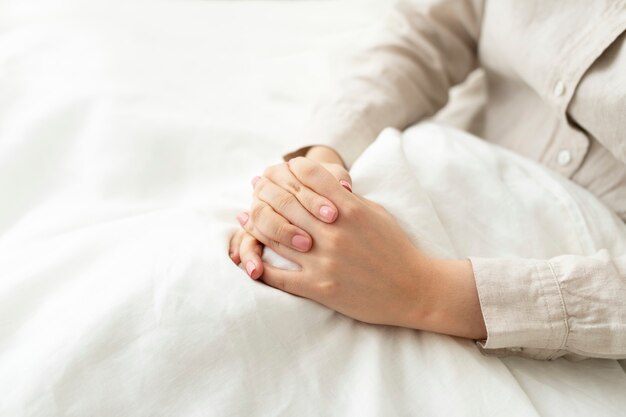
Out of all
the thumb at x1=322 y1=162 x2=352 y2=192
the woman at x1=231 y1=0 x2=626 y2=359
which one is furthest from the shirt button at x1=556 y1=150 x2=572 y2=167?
the thumb at x1=322 y1=162 x2=352 y2=192

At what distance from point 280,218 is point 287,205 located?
2 cm

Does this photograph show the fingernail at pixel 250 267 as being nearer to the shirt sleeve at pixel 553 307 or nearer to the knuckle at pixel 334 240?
the knuckle at pixel 334 240

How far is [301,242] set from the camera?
23.8 inches

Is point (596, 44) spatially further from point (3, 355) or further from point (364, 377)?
point (3, 355)

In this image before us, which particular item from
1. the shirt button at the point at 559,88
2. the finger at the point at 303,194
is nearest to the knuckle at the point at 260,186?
the finger at the point at 303,194

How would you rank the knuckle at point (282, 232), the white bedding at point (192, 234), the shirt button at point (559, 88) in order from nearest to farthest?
the white bedding at point (192, 234), the knuckle at point (282, 232), the shirt button at point (559, 88)

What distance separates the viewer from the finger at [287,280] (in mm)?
578

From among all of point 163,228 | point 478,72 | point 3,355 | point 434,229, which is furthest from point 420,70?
point 3,355

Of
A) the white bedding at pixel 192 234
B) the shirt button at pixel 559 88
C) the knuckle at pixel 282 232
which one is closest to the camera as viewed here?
the white bedding at pixel 192 234

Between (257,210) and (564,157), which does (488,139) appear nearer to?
(564,157)

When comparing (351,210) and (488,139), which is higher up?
(351,210)

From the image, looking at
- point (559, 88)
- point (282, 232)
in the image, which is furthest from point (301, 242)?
point (559, 88)

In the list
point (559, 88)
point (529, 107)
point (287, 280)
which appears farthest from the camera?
point (529, 107)

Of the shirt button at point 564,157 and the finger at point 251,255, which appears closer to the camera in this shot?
the finger at point 251,255
